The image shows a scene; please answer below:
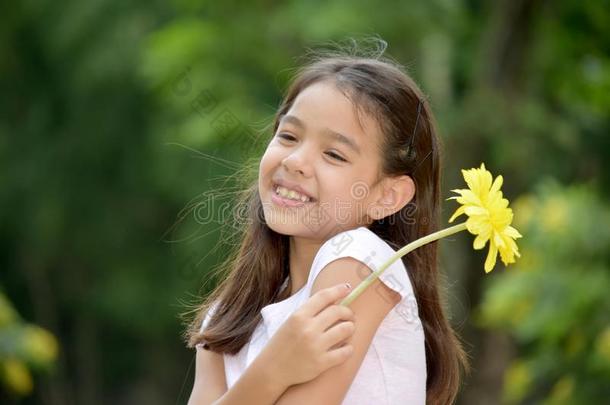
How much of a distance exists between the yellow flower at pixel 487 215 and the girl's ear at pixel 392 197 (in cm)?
30

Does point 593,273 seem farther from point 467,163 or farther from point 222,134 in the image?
point 222,134

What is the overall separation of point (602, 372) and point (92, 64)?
230 inches

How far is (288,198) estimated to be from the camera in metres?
1.84

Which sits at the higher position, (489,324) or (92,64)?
(92,64)

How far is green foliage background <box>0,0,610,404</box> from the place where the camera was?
4.84m

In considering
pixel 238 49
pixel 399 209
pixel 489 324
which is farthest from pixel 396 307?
pixel 238 49

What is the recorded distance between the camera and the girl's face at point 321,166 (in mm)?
1812

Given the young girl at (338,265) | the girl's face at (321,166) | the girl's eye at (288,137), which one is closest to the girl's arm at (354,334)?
the young girl at (338,265)

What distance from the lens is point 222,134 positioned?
18.3ft

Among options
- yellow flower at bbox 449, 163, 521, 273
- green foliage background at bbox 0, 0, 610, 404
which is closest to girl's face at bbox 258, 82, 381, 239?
yellow flower at bbox 449, 163, 521, 273

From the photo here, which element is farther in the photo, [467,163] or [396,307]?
[467,163]

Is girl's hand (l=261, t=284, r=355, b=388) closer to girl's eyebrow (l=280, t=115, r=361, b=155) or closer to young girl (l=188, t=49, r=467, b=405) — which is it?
young girl (l=188, t=49, r=467, b=405)

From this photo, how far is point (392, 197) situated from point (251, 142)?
3.05 m

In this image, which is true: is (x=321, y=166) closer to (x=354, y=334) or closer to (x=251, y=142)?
→ (x=354, y=334)
